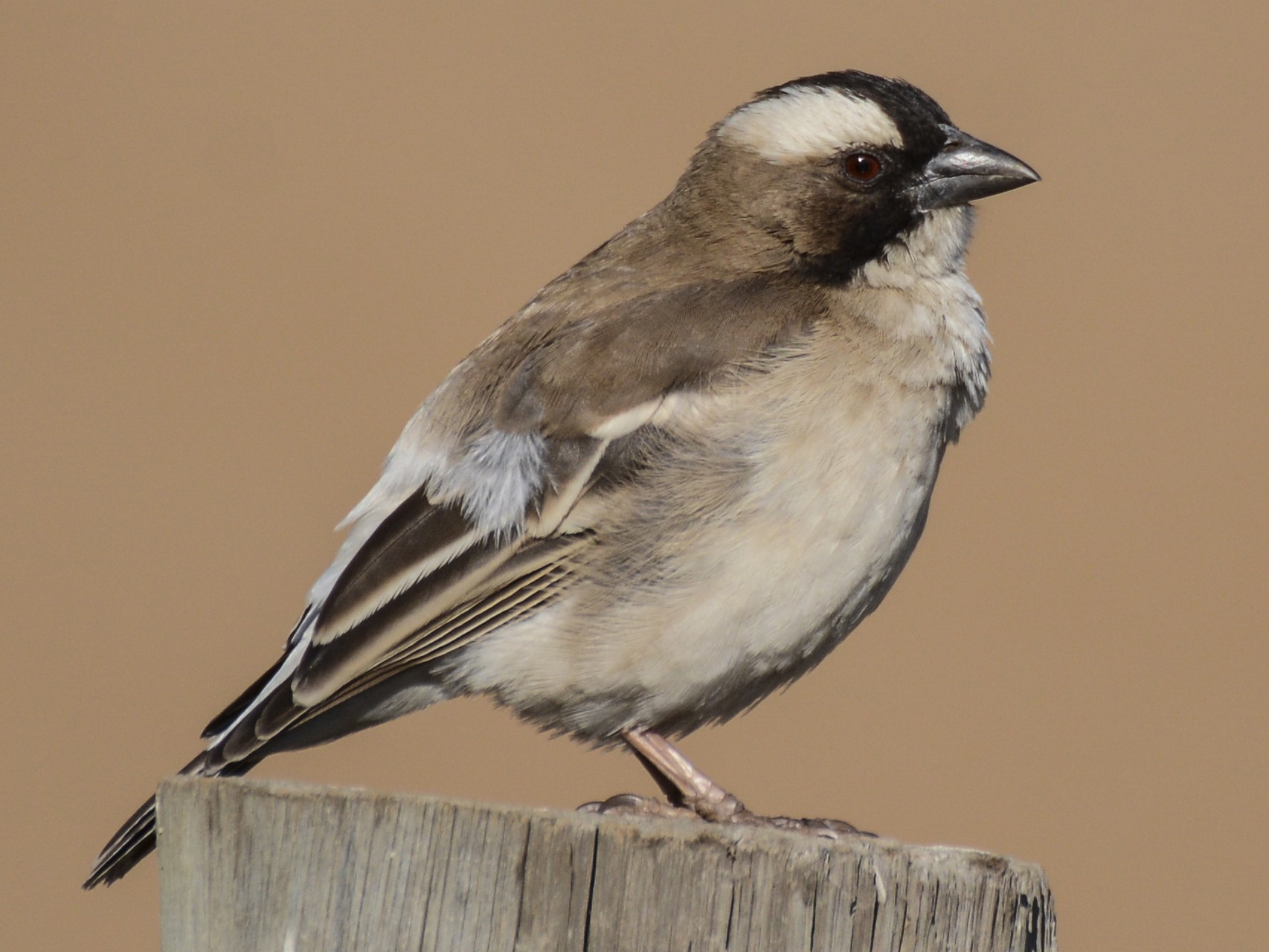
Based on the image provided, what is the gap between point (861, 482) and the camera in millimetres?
4500

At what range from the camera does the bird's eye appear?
5180 mm

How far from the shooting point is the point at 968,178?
16.9ft

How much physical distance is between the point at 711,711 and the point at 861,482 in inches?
36.2

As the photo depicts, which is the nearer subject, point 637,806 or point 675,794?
point 637,806

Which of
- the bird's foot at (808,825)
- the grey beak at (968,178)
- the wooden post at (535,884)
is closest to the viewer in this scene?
the wooden post at (535,884)

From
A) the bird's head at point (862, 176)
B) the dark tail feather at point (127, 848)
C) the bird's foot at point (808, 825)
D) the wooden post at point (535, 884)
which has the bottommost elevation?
the dark tail feather at point (127, 848)

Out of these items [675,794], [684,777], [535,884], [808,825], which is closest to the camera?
[535,884]

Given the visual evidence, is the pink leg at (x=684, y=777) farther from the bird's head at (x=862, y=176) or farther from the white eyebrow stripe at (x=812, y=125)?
the white eyebrow stripe at (x=812, y=125)

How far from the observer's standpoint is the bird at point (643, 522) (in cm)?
443

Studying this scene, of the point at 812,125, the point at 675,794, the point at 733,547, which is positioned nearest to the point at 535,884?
the point at 733,547

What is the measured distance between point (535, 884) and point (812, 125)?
3285 millimetres

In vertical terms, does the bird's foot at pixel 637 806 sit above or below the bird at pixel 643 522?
below

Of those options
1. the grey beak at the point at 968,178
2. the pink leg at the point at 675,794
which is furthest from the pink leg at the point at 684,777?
the grey beak at the point at 968,178

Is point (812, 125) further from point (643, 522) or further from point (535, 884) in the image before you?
point (535, 884)
